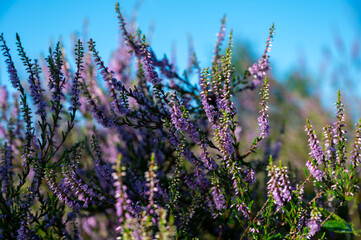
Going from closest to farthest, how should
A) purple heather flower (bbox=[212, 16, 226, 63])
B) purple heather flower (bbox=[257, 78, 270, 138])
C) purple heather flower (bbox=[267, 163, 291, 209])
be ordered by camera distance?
purple heather flower (bbox=[267, 163, 291, 209]) < purple heather flower (bbox=[257, 78, 270, 138]) < purple heather flower (bbox=[212, 16, 226, 63])

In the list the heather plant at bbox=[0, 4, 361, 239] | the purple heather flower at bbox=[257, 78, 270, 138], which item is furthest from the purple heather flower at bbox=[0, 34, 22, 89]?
the purple heather flower at bbox=[257, 78, 270, 138]

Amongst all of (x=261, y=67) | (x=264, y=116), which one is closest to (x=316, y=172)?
(x=264, y=116)

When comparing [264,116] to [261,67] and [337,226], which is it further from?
[337,226]

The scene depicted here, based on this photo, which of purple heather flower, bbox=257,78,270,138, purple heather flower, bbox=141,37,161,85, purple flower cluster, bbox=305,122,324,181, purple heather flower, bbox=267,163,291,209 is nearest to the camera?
purple heather flower, bbox=267,163,291,209

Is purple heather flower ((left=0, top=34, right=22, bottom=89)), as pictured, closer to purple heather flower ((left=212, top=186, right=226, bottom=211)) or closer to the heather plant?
the heather plant

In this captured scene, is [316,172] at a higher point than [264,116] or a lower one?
lower

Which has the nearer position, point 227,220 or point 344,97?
point 227,220

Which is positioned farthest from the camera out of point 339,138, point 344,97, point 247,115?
point 247,115

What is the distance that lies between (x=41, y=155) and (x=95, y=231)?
121 inches

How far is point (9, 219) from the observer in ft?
8.69

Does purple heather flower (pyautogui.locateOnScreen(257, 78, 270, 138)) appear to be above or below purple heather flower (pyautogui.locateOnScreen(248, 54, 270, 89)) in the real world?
below

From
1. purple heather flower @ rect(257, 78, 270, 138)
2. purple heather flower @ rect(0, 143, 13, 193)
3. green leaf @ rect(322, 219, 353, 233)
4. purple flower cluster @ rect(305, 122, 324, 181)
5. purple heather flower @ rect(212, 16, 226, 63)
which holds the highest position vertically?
purple heather flower @ rect(212, 16, 226, 63)

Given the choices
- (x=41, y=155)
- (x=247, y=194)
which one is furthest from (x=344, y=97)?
(x=41, y=155)

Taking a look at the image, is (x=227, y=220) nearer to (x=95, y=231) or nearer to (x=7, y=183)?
(x=7, y=183)
